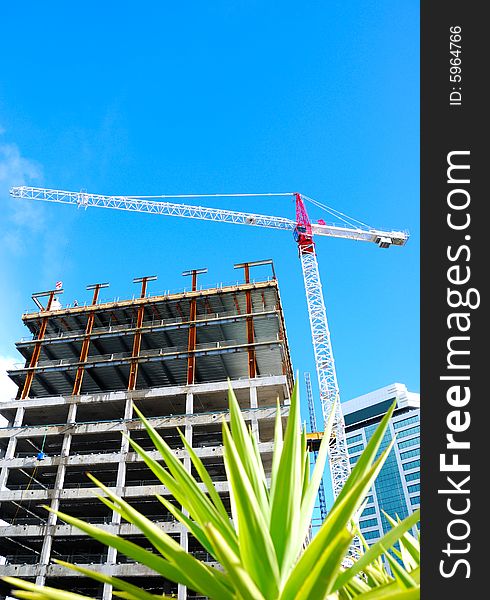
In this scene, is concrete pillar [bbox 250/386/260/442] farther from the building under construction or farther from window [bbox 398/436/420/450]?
window [bbox 398/436/420/450]

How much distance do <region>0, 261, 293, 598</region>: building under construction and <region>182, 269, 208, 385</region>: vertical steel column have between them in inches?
4.0

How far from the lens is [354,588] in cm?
346

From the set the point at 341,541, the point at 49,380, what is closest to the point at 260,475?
the point at 341,541

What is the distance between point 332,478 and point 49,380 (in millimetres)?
31225

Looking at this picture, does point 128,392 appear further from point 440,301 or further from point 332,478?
point 440,301

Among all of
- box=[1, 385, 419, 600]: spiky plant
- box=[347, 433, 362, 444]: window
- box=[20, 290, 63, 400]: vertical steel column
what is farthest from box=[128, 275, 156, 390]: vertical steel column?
box=[347, 433, 362, 444]: window

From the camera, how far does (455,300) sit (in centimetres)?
246

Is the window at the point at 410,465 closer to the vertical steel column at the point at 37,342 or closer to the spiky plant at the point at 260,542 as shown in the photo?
the vertical steel column at the point at 37,342

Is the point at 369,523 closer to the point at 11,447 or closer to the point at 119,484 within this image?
the point at 119,484

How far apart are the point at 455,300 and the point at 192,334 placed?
44180 millimetres

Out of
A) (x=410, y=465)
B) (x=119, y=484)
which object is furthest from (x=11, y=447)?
(x=410, y=465)

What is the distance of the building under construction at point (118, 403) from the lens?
1500 inches

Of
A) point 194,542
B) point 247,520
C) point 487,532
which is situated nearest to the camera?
point 487,532

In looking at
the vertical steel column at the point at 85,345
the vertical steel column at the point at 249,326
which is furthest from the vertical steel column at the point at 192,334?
the vertical steel column at the point at 85,345
